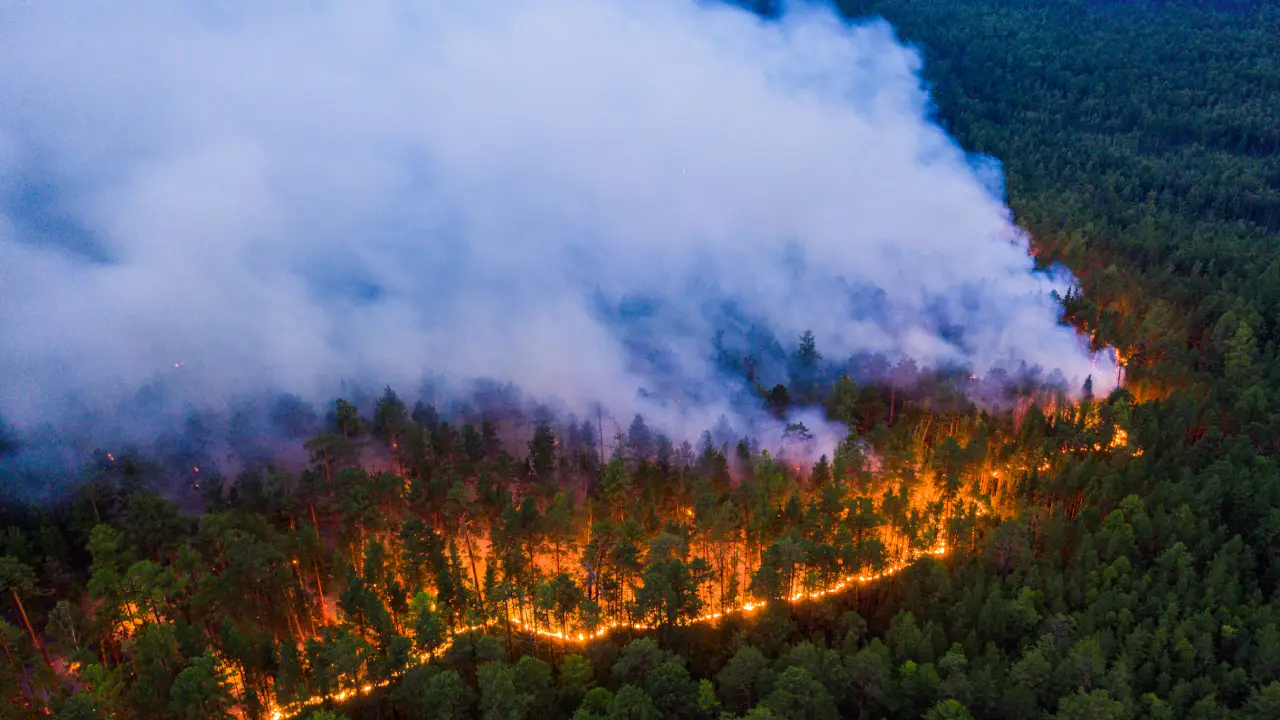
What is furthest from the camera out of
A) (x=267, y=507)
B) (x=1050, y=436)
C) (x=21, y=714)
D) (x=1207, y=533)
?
(x=1050, y=436)

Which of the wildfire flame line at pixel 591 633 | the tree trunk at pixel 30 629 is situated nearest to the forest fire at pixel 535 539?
the wildfire flame line at pixel 591 633

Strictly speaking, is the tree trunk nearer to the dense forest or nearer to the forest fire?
the dense forest

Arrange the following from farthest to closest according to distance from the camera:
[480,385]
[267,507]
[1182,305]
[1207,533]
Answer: [1182,305]
[480,385]
[267,507]
[1207,533]

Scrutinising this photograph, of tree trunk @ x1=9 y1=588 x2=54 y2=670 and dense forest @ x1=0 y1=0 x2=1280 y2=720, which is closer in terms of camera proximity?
dense forest @ x1=0 y1=0 x2=1280 y2=720

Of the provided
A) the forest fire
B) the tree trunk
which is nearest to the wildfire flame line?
the forest fire

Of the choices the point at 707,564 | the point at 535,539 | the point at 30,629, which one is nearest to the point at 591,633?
the point at 535,539

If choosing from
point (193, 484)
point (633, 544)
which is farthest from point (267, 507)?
point (633, 544)

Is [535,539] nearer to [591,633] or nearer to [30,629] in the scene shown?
[591,633]

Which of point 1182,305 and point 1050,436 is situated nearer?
point 1050,436

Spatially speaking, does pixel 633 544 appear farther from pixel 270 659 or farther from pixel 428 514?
pixel 270 659
